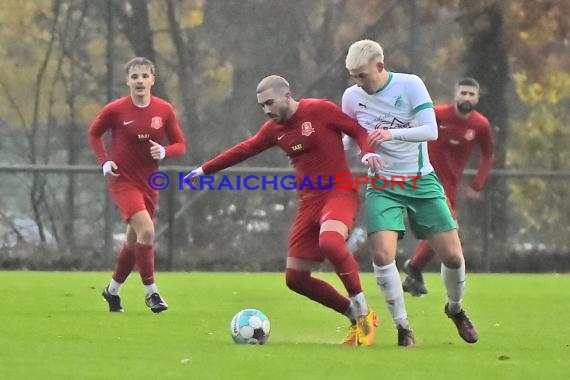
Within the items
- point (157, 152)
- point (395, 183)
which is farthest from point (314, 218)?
point (157, 152)

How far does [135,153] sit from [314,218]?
10.0 ft

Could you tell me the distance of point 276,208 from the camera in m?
20.1

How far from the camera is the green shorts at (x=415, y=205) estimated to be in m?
9.25

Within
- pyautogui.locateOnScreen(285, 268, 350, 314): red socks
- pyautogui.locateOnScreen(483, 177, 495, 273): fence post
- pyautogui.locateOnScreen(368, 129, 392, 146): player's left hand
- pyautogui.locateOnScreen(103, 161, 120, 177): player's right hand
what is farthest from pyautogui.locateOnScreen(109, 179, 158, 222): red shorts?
pyautogui.locateOnScreen(483, 177, 495, 273): fence post

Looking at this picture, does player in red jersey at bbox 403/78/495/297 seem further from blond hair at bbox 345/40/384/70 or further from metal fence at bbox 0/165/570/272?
metal fence at bbox 0/165/570/272

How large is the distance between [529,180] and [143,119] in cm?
925

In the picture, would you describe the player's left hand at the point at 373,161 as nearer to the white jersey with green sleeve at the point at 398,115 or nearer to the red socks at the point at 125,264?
the white jersey with green sleeve at the point at 398,115

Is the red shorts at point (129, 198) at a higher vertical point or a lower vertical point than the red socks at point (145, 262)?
higher

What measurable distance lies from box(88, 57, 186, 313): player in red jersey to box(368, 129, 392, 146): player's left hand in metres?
3.34

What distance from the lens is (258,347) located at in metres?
8.98

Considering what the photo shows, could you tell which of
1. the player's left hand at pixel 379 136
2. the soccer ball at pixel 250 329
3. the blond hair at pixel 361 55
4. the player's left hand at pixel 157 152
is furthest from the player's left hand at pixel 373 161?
the player's left hand at pixel 157 152

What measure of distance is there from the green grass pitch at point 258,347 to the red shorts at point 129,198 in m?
0.81

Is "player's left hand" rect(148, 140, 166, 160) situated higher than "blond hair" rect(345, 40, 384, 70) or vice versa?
"blond hair" rect(345, 40, 384, 70)

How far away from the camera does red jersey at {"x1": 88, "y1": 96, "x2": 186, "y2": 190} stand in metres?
12.2
